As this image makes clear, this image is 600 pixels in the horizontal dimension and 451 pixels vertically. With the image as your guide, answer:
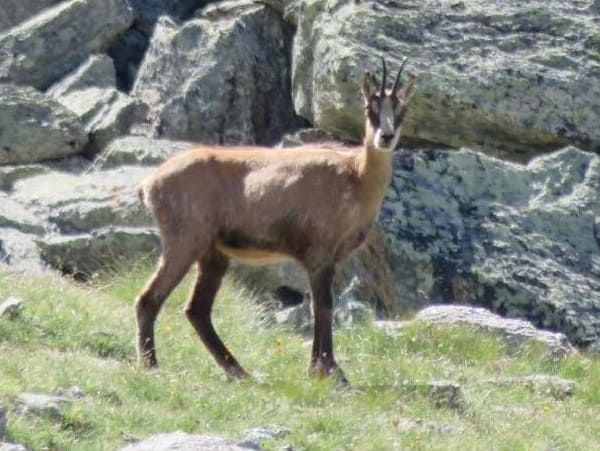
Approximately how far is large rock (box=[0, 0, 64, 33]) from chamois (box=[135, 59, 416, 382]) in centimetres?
942

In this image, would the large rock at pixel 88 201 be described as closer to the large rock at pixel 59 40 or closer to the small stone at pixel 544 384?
the large rock at pixel 59 40

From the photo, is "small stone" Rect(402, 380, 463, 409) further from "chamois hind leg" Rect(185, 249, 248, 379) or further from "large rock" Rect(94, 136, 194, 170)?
"large rock" Rect(94, 136, 194, 170)

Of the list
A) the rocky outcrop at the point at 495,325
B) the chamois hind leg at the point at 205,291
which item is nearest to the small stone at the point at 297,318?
the rocky outcrop at the point at 495,325

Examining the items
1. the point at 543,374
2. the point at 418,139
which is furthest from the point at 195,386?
the point at 418,139

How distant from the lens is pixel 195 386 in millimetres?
12594

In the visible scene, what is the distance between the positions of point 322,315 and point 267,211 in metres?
0.91

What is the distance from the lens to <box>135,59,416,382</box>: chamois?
45.8ft

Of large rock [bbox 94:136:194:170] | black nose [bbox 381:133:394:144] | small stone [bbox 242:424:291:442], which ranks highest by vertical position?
black nose [bbox 381:133:394:144]

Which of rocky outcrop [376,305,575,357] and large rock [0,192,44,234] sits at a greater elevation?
large rock [0,192,44,234]

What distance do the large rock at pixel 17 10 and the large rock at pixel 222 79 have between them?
8.43 feet

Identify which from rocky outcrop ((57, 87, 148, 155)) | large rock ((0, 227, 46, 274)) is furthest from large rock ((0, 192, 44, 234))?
rocky outcrop ((57, 87, 148, 155))

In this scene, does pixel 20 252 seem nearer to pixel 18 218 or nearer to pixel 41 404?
pixel 18 218

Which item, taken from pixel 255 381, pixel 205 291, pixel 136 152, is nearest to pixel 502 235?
pixel 136 152

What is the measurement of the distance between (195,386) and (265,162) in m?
2.43
